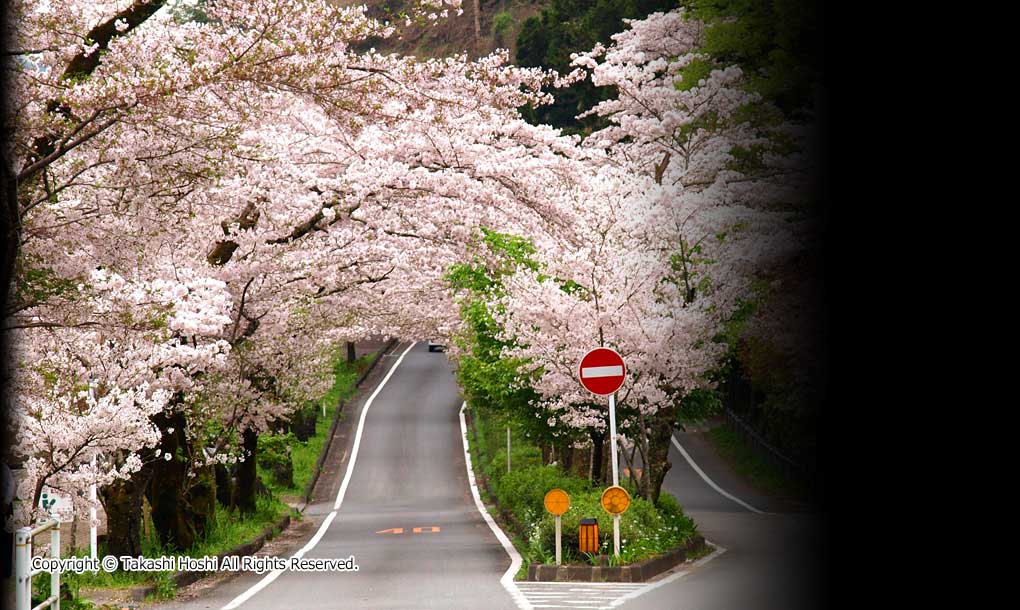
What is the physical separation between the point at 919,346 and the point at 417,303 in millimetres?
27850

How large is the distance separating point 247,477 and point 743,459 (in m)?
16.8

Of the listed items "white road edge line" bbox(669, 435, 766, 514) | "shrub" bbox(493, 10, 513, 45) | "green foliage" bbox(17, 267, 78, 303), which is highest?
"shrub" bbox(493, 10, 513, 45)

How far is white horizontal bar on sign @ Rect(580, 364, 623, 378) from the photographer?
Answer: 12.3 meters

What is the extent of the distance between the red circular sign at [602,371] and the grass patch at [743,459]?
41.4 ft

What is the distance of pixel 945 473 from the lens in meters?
1.76

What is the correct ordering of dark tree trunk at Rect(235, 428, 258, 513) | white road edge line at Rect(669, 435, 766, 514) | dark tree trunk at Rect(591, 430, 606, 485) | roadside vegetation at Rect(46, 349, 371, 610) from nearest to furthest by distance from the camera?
roadside vegetation at Rect(46, 349, 371, 610) → dark tree trunk at Rect(591, 430, 606, 485) → dark tree trunk at Rect(235, 428, 258, 513) → white road edge line at Rect(669, 435, 766, 514)

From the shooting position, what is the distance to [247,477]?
22266 millimetres

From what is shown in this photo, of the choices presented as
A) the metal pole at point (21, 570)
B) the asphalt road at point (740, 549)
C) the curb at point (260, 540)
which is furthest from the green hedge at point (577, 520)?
the metal pole at point (21, 570)

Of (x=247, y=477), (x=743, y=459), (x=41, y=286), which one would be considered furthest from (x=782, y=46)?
(x=743, y=459)

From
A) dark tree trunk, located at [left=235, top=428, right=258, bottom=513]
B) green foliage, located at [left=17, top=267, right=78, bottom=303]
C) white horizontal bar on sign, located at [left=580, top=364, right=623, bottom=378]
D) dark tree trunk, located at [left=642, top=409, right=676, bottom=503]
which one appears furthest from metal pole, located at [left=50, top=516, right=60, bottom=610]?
dark tree trunk, located at [left=235, top=428, right=258, bottom=513]

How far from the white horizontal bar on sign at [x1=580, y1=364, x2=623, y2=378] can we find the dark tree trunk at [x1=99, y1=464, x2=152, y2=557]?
5852 millimetres

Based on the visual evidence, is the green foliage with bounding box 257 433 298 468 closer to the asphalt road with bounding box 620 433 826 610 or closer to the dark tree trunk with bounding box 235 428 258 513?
the dark tree trunk with bounding box 235 428 258 513

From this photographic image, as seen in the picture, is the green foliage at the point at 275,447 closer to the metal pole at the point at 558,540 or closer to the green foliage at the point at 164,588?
the green foliage at the point at 164,588

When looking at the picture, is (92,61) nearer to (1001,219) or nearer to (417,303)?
(1001,219)
